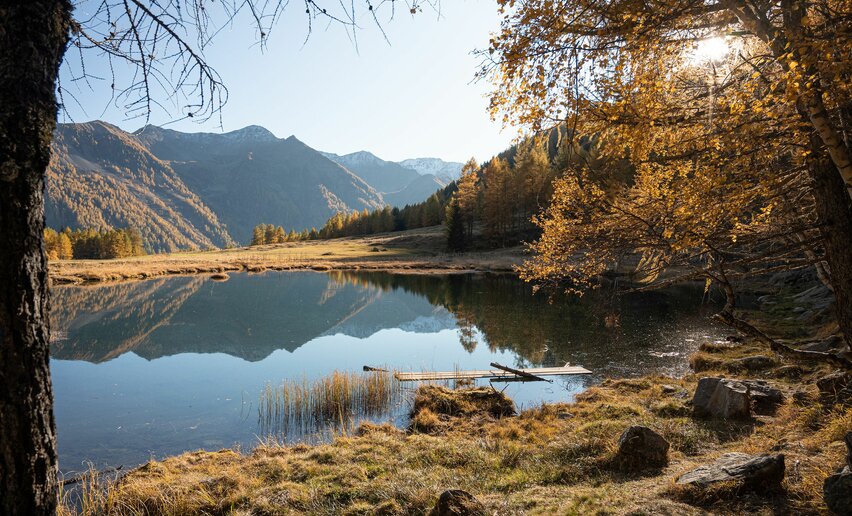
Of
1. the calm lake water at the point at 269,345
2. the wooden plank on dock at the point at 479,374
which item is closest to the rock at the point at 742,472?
the calm lake water at the point at 269,345

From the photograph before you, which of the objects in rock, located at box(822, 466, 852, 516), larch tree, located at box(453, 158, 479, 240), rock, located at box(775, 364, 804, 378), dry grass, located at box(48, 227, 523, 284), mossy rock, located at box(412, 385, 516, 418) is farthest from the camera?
larch tree, located at box(453, 158, 479, 240)

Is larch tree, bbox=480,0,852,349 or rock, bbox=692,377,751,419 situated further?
rock, bbox=692,377,751,419

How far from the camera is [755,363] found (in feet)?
47.3

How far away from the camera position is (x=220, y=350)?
2367 centimetres

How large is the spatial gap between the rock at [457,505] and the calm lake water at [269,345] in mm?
4026

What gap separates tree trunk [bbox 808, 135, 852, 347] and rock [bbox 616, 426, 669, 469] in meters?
3.13

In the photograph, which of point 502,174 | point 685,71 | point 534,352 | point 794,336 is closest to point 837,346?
point 794,336

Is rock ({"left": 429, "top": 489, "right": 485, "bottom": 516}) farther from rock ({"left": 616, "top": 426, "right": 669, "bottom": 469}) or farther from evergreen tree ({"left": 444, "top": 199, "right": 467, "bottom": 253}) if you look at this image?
evergreen tree ({"left": 444, "top": 199, "right": 467, "bottom": 253})

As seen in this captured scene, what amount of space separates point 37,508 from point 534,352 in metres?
20.8

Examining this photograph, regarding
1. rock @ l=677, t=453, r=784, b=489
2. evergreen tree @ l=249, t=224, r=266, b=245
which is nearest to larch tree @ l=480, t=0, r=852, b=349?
rock @ l=677, t=453, r=784, b=489

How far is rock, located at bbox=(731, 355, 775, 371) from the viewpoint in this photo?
46.6ft

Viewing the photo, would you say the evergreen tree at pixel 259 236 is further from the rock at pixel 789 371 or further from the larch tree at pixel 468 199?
the rock at pixel 789 371

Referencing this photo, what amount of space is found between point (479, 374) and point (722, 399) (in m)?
9.24

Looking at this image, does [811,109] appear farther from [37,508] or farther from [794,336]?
[794,336]
